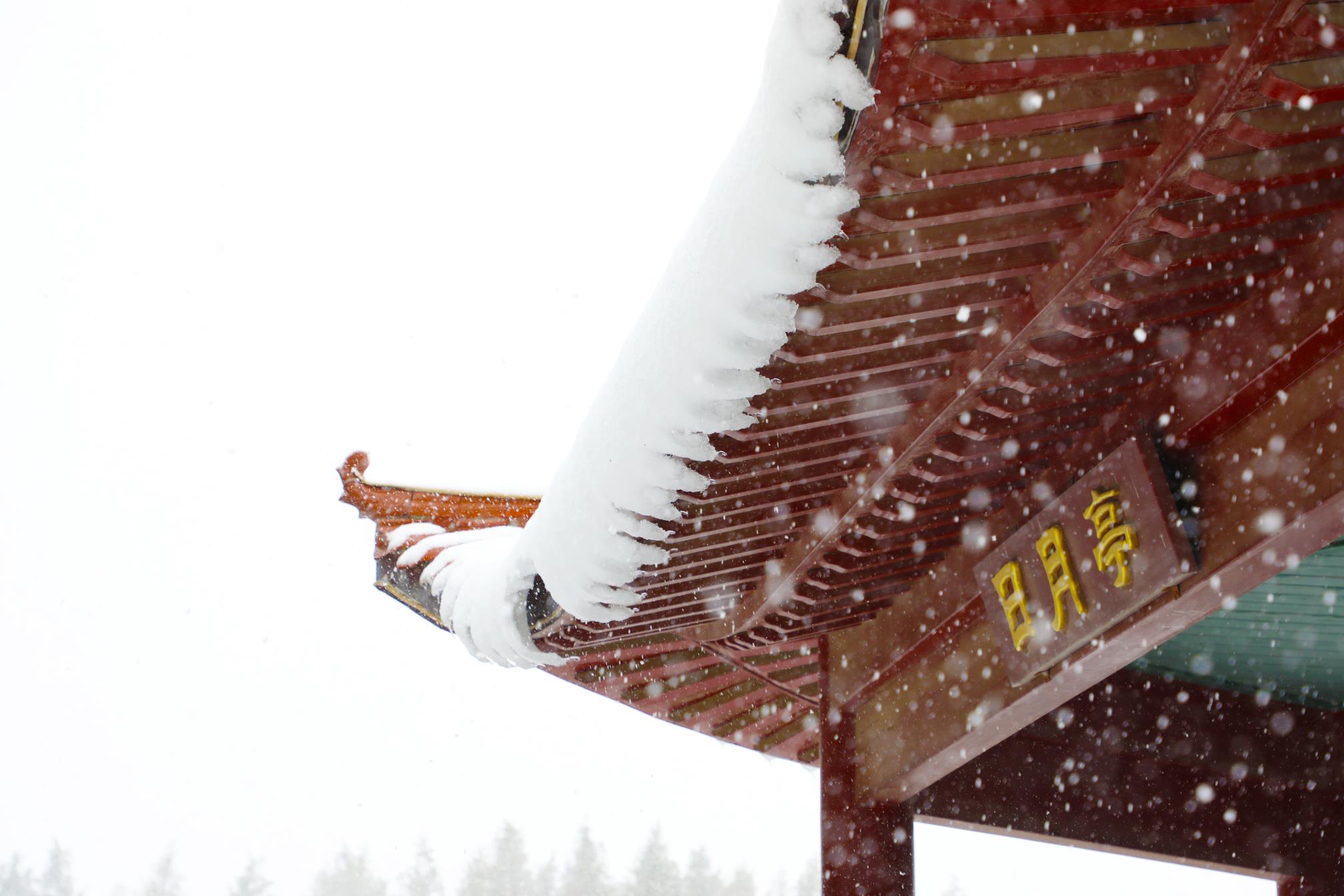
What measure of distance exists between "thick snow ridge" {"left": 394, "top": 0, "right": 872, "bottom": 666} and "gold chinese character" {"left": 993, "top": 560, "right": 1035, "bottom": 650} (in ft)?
3.08

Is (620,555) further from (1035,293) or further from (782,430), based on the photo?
(1035,293)

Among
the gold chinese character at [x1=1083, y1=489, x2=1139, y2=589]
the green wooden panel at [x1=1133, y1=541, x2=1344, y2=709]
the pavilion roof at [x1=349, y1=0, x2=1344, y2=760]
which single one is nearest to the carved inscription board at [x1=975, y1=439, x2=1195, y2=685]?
the gold chinese character at [x1=1083, y1=489, x2=1139, y2=589]

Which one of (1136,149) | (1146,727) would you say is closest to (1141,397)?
(1136,149)

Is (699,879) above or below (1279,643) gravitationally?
above

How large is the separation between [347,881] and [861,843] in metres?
43.2

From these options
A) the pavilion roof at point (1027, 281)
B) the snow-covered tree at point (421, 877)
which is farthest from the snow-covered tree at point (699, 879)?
the pavilion roof at point (1027, 281)

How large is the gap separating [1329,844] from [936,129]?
379 cm

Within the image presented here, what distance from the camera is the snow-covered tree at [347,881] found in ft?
137

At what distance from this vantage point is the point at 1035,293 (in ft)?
6.89

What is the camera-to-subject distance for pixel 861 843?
3820mm

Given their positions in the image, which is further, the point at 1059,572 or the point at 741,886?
the point at 741,886

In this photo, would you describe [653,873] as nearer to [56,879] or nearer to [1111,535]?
[56,879]

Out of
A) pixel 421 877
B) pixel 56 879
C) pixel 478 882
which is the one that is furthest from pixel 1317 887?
pixel 56 879

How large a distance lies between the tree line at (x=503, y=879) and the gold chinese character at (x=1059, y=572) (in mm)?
29853
